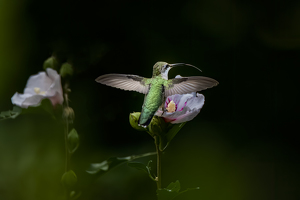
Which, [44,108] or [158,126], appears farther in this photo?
[44,108]

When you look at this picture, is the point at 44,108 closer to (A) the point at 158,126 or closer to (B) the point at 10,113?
(B) the point at 10,113

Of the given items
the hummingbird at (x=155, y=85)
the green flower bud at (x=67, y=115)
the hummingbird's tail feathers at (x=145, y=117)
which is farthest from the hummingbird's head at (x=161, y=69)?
the green flower bud at (x=67, y=115)

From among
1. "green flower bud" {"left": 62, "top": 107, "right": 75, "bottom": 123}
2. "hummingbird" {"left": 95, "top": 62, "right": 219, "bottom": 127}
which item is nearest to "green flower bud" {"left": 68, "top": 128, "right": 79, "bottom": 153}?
"green flower bud" {"left": 62, "top": 107, "right": 75, "bottom": 123}

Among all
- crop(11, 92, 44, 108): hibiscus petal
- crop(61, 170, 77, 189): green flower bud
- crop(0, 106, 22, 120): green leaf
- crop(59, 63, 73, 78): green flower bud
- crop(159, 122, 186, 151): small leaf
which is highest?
crop(59, 63, 73, 78): green flower bud

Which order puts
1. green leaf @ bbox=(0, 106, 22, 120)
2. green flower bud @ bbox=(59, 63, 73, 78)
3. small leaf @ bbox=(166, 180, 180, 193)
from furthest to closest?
1. green flower bud @ bbox=(59, 63, 73, 78)
2. green leaf @ bbox=(0, 106, 22, 120)
3. small leaf @ bbox=(166, 180, 180, 193)

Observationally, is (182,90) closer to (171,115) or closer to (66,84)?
(171,115)

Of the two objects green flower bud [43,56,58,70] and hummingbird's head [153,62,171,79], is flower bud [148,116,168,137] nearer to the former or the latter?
hummingbird's head [153,62,171,79]

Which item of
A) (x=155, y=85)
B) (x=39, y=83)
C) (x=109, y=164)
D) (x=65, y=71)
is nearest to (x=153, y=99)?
(x=155, y=85)

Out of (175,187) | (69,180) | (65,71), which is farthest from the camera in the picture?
(65,71)
